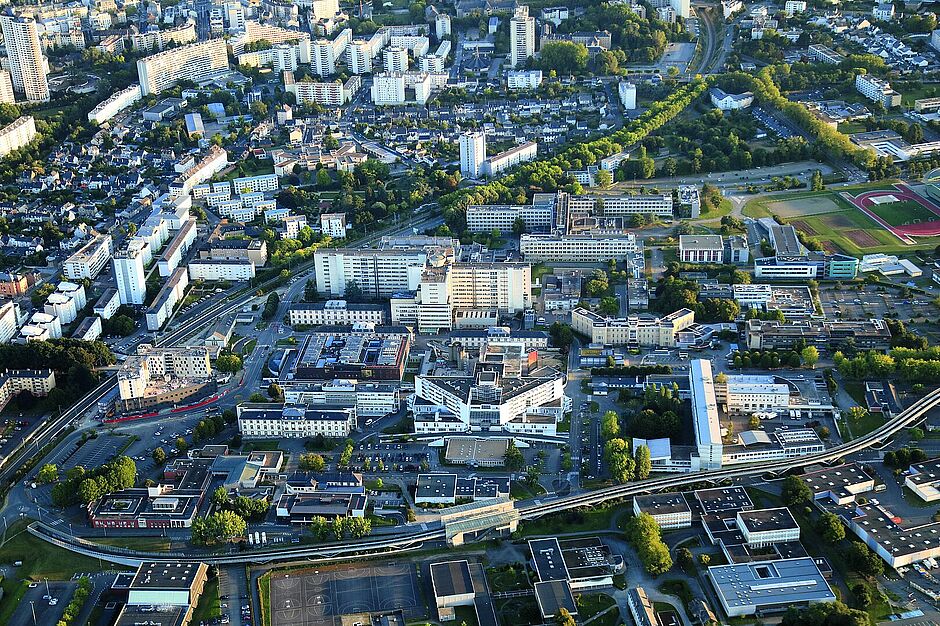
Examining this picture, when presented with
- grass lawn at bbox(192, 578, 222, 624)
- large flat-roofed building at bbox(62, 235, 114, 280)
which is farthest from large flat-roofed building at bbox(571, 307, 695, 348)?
large flat-roofed building at bbox(62, 235, 114, 280)

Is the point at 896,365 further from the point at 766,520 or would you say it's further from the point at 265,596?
the point at 265,596

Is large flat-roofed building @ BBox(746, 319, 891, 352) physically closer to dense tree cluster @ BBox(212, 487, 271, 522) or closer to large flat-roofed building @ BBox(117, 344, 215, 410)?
dense tree cluster @ BBox(212, 487, 271, 522)

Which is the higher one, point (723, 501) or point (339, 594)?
point (723, 501)

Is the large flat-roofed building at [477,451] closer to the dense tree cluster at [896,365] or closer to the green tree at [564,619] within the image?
the green tree at [564,619]

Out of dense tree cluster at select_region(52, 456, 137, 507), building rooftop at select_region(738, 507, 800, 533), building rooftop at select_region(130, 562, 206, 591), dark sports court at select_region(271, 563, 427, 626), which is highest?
dense tree cluster at select_region(52, 456, 137, 507)

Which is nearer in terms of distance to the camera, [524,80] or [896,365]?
[896,365]

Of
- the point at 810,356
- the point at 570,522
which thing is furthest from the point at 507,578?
the point at 810,356
